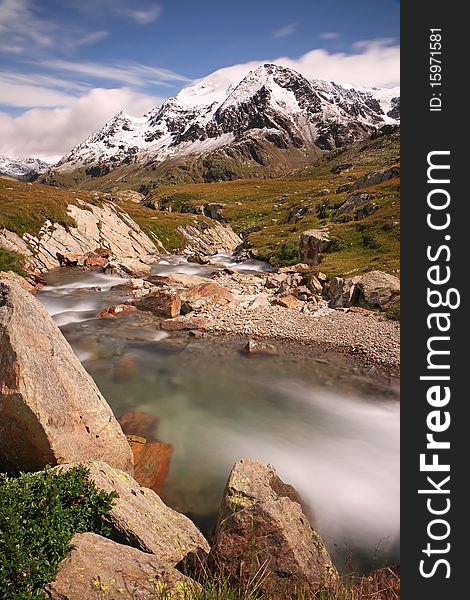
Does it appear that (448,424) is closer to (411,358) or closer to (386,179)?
(411,358)

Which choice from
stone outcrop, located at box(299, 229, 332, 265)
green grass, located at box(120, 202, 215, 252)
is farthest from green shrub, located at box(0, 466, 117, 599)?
green grass, located at box(120, 202, 215, 252)

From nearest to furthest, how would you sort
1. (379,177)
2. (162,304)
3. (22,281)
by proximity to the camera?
(162,304) → (22,281) → (379,177)

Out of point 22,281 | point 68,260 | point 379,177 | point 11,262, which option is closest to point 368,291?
point 22,281

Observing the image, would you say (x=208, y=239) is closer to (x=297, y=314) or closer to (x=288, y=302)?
(x=288, y=302)

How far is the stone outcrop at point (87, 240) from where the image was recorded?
47750mm

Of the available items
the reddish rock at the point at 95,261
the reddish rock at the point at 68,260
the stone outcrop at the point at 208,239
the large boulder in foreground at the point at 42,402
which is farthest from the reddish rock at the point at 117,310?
the stone outcrop at the point at 208,239

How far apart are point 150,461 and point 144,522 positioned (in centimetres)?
562

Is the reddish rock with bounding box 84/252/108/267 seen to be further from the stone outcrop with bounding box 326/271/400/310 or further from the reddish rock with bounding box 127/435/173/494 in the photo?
the reddish rock with bounding box 127/435/173/494

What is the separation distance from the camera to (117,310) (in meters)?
31.4

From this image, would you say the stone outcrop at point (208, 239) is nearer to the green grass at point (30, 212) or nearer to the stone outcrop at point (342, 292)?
the green grass at point (30, 212)

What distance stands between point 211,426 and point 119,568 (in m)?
10.5

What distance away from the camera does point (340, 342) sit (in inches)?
943

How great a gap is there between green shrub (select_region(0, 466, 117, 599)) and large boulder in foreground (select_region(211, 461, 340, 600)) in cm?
263

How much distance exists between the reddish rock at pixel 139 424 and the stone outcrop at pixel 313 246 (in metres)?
32.7
